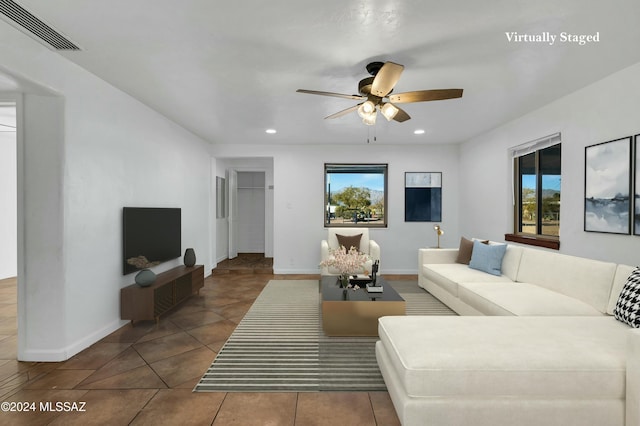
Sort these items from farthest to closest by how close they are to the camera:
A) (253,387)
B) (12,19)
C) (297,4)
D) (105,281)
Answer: (105,281)
(253,387)
(12,19)
(297,4)

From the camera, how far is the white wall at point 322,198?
6180 mm

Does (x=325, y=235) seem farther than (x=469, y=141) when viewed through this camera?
Yes

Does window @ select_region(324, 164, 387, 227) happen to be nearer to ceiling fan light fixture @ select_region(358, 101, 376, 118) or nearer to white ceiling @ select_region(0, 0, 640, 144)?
white ceiling @ select_region(0, 0, 640, 144)

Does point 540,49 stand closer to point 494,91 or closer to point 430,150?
point 494,91

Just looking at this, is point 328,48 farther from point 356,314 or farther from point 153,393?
point 153,393

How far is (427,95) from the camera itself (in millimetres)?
2625

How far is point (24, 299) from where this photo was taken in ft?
8.68

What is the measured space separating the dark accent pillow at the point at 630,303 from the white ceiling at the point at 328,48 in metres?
1.78

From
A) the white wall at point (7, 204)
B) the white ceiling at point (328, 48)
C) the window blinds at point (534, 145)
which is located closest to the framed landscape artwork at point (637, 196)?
the white ceiling at point (328, 48)

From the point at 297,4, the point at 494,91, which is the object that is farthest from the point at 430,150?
the point at 297,4

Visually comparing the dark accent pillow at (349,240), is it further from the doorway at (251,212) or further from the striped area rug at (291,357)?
the doorway at (251,212)

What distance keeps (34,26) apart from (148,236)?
2280 millimetres

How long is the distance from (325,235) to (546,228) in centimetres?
356

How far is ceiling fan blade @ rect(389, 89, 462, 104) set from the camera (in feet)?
8.38
